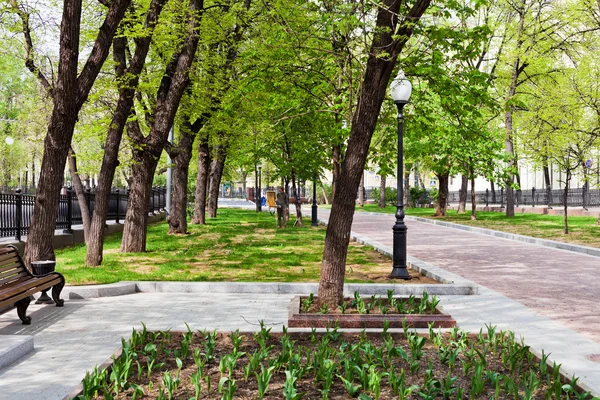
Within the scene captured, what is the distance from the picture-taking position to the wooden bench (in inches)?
271

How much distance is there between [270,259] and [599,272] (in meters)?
7.04

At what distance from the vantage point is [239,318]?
770 cm

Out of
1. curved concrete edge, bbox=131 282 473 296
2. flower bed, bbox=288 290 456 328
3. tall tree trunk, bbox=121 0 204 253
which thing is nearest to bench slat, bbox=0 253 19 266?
curved concrete edge, bbox=131 282 473 296

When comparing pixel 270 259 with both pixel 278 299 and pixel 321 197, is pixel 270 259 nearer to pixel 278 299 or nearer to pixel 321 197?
pixel 278 299

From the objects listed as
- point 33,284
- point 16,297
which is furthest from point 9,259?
point 16,297

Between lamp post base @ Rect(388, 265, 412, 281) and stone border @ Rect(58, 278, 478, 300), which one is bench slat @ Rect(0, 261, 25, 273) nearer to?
stone border @ Rect(58, 278, 478, 300)

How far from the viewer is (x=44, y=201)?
9.48 metres

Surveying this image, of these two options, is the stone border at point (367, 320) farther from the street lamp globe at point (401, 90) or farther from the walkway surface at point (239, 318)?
the street lamp globe at point (401, 90)

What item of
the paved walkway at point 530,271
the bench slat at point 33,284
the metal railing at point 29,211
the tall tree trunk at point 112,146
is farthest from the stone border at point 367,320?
the metal railing at point 29,211

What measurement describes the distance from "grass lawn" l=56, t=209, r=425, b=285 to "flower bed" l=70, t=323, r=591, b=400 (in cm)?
487

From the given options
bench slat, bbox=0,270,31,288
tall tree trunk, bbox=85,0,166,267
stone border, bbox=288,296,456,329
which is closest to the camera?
stone border, bbox=288,296,456,329

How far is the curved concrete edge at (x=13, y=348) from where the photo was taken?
540cm

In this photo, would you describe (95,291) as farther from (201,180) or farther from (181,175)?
(201,180)

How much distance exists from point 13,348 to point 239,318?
2.87m
